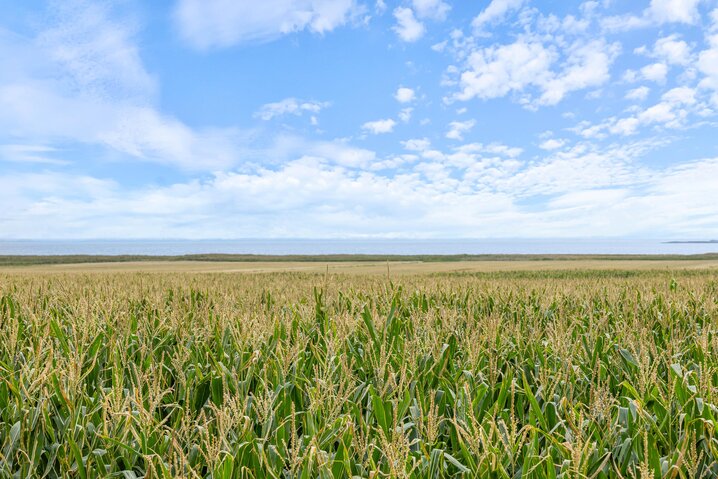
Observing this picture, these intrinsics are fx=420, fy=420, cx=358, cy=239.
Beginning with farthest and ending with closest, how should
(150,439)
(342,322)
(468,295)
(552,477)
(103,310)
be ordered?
1. (468,295)
2. (103,310)
3. (342,322)
4. (150,439)
5. (552,477)

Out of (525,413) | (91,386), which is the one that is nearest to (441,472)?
(525,413)

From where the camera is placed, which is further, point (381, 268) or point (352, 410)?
point (381, 268)

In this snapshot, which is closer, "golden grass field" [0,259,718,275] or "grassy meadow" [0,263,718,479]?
"grassy meadow" [0,263,718,479]

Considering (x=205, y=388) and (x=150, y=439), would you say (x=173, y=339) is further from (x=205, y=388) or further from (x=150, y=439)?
(x=150, y=439)

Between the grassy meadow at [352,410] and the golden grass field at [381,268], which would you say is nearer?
the grassy meadow at [352,410]

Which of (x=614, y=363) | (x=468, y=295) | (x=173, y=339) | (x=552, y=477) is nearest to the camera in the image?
(x=552, y=477)

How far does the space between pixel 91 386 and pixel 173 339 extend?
1355mm

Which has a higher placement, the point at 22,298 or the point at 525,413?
the point at 22,298

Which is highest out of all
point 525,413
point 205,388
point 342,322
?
point 342,322

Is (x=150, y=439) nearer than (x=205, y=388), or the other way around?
(x=150, y=439)

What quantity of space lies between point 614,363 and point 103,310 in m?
6.95

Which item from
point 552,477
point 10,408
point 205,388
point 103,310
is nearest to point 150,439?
point 205,388

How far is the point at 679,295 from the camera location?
8.79m

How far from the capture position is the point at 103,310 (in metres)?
6.43
